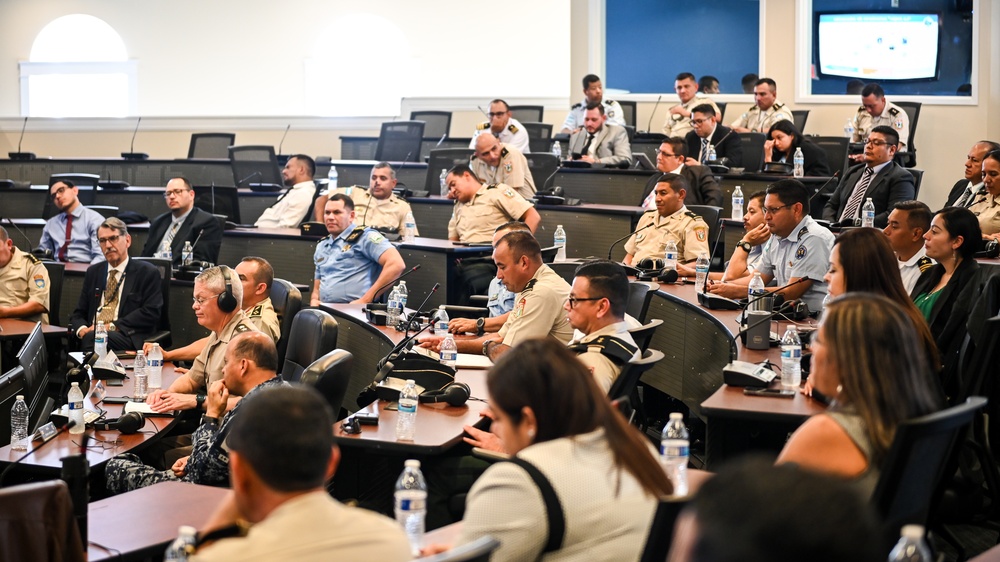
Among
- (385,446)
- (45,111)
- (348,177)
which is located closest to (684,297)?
(385,446)

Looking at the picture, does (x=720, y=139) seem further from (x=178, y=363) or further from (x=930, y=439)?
(x=930, y=439)

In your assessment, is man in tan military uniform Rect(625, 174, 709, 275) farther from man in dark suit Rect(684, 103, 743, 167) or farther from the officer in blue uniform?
A: man in dark suit Rect(684, 103, 743, 167)

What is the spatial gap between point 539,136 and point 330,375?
25.5 ft

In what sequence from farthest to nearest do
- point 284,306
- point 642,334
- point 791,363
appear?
point 284,306, point 642,334, point 791,363

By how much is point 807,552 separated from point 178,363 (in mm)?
5262

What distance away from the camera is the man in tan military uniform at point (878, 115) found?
33.3ft

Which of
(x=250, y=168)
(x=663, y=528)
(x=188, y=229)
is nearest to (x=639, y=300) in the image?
(x=663, y=528)

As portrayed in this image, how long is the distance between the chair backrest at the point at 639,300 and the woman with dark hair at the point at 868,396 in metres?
2.51

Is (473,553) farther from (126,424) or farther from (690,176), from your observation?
(690,176)

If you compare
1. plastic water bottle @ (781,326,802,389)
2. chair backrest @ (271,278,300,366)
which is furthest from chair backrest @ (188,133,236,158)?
plastic water bottle @ (781,326,802,389)

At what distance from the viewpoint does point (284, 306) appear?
538cm

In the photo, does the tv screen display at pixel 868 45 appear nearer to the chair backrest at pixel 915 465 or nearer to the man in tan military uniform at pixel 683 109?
the man in tan military uniform at pixel 683 109

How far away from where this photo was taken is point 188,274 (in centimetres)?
725

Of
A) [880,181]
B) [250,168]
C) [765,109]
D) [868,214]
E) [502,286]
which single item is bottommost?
[502,286]
